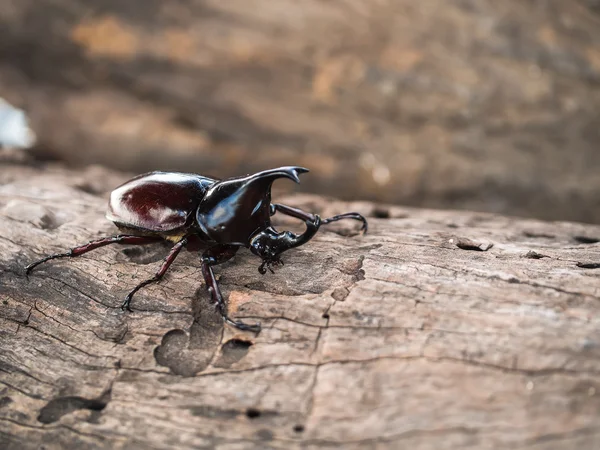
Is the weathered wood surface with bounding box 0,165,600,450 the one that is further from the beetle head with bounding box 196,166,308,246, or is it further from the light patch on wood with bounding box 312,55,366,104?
the light patch on wood with bounding box 312,55,366,104

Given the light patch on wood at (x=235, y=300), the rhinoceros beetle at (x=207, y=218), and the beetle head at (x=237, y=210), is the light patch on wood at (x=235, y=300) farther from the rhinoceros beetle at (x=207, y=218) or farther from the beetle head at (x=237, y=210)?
the beetle head at (x=237, y=210)

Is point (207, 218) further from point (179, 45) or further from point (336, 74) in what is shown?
point (179, 45)

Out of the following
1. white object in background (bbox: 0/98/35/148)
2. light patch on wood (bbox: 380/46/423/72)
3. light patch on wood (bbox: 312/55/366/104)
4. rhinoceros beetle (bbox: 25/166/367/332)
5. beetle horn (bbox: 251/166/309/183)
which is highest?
light patch on wood (bbox: 380/46/423/72)

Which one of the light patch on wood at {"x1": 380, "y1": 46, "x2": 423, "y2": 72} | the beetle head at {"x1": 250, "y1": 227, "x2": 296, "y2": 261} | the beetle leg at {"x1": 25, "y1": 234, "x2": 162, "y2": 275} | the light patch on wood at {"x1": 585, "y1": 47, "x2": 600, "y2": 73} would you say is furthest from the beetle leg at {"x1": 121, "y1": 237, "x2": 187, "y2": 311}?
the light patch on wood at {"x1": 585, "y1": 47, "x2": 600, "y2": 73}

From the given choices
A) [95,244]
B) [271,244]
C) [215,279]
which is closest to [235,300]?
[215,279]

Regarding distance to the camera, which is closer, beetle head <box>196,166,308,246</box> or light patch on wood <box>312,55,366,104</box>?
beetle head <box>196,166,308,246</box>

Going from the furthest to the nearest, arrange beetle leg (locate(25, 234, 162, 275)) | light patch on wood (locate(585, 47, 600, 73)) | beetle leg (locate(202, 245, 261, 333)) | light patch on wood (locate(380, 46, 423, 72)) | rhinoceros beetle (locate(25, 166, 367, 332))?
light patch on wood (locate(380, 46, 423, 72))
light patch on wood (locate(585, 47, 600, 73))
beetle leg (locate(25, 234, 162, 275))
rhinoceros beetle (locate(25, 166, 367, 332))
beetle leg (locate(202, 245, 261, 333))

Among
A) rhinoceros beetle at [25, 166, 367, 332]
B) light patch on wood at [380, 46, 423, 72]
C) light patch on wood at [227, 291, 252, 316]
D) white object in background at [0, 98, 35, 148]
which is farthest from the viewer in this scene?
white object in background at [0, 98, 35, 148]
